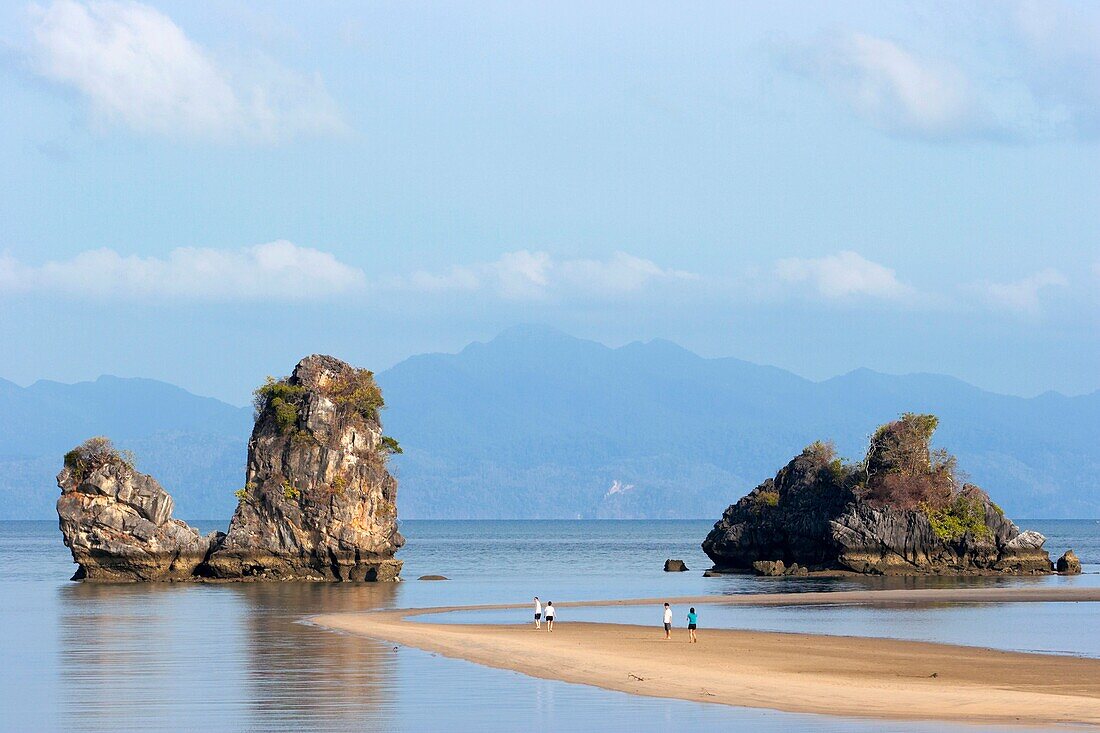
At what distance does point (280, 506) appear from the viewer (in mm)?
112812

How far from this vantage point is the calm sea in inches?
1513

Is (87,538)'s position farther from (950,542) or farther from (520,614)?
(950,542)

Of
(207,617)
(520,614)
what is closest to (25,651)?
Result: (207,617)

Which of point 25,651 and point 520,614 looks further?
point 520,614

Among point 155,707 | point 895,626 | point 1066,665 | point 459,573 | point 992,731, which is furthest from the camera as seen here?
point 459,573

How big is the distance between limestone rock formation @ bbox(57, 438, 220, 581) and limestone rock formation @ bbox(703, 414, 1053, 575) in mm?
50510

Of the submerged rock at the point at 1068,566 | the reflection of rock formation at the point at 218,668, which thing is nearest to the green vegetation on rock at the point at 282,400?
the reflection of rock formation at the point at 218,668

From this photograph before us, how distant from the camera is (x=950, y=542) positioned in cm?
12419

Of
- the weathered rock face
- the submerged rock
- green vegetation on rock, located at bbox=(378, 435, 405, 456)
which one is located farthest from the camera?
the submerged rock

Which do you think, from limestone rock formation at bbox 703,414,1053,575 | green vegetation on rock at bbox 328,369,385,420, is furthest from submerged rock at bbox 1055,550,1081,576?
green vegetation on rock at bbox 328,369,385,420

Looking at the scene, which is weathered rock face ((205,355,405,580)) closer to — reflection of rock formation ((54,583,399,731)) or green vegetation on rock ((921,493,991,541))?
reflection of rock formation ((54,583,399,731))

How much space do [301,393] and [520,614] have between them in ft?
124

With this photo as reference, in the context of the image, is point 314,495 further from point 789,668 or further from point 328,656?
point 789,668

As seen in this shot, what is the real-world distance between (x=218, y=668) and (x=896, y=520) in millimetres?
82390
